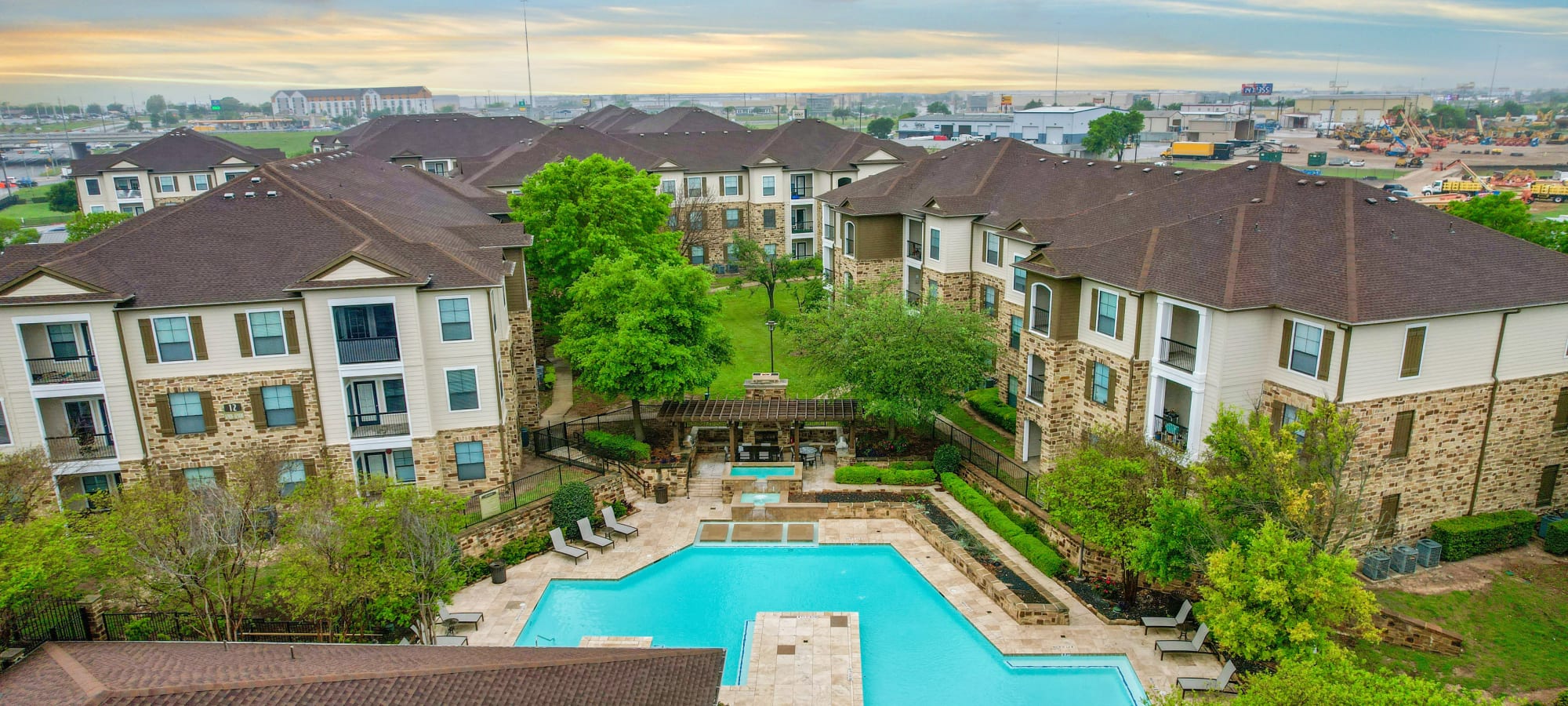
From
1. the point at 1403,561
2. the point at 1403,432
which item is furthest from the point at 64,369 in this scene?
the point at 1403,561

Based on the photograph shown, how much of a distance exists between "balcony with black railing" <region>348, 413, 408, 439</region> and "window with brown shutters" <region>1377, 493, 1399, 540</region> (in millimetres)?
28551

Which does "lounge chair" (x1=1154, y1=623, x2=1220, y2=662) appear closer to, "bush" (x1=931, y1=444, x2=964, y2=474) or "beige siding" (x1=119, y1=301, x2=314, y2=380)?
"bush" (x1=931, y1=444, x2=964, y2=474)

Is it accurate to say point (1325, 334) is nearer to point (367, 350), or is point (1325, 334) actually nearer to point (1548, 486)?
point (1548, 486)

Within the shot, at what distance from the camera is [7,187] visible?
130625mm

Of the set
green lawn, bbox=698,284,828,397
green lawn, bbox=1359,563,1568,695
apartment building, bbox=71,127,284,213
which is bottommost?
green lawn, bbox=1359,563,1568,695

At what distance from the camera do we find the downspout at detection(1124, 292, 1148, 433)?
86.3 feet

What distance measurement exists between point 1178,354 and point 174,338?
29432 mm

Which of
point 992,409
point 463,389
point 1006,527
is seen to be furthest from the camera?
point 992,409

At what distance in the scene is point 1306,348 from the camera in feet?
76.9

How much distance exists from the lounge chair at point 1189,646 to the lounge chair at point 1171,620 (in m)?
0.65

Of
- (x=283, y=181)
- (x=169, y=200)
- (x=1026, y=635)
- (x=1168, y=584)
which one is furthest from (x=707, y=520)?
(x=169, y=200)

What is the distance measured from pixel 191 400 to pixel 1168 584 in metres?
28.8

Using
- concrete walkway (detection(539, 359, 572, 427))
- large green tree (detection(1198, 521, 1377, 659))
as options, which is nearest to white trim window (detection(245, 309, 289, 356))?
concrete walkway (detection(539, 359, 572, 427))

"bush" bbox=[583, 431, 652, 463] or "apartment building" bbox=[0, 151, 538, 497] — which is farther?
"bush" bbox=[583, 431, 652, 463]
